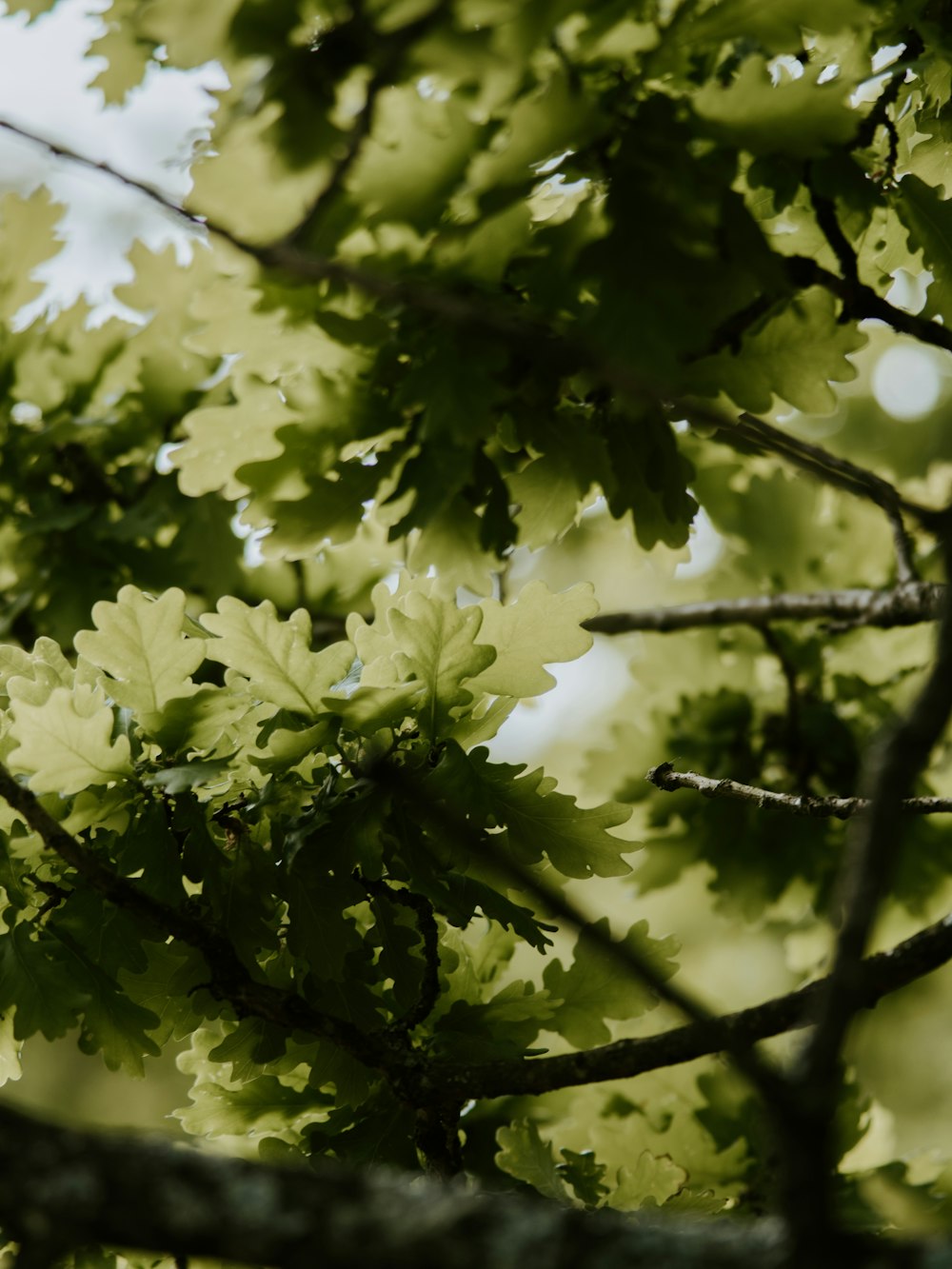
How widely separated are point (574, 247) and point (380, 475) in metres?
0.34

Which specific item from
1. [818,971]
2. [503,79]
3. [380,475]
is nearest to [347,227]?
[503,79]

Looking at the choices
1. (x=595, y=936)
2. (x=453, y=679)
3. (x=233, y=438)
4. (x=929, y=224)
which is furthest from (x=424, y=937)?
(x=929, y=224)

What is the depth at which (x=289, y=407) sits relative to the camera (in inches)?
57.3

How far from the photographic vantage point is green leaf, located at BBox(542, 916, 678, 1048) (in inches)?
64.6

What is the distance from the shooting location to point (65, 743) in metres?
1.38

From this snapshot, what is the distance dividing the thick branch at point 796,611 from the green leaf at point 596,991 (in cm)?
81

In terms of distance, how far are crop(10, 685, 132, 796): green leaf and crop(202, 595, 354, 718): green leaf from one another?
6.0 inches

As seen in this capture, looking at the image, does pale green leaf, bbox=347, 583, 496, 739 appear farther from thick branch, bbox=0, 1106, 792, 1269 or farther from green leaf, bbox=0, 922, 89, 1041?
thick branch, bbox=0, 1106, 792, 1269

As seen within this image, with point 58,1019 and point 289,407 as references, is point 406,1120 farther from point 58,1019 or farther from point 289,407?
point 289,407

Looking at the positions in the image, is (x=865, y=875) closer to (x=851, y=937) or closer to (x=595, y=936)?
(x=851, y=937)

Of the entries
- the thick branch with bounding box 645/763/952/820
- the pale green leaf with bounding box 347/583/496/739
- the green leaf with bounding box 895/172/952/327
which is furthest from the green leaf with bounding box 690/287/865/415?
the thick branch with bounding box 645/763/952/820

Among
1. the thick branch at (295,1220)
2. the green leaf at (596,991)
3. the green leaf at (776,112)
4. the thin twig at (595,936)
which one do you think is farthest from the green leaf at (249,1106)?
the green leaf at (776,112)

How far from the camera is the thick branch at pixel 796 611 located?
2242 millimetres

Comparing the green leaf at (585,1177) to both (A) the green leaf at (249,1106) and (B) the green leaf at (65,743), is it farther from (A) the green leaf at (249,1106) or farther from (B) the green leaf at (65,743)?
(B) the green leaf at (65,743)
